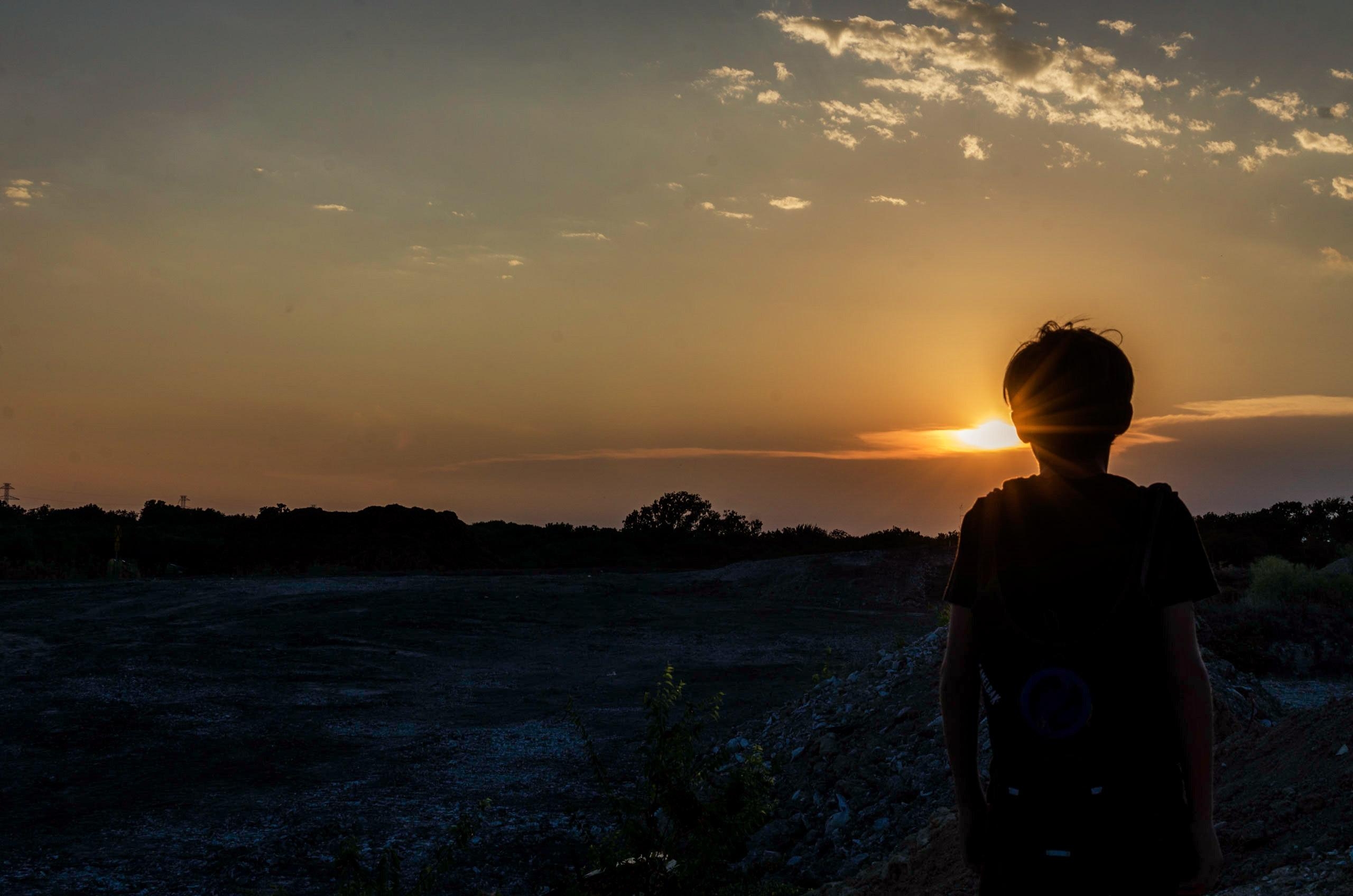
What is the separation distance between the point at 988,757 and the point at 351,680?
9.12 metres

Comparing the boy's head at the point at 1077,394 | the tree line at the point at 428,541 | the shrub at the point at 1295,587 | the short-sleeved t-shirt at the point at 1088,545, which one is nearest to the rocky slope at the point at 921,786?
the short-sleeved t-shirt at the point at 1088,545

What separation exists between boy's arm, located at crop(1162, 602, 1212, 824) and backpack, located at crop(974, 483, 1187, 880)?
26mm

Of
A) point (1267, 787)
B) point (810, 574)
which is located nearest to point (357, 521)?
point (810, 574)

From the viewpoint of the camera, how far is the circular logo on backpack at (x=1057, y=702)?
2.11 metres

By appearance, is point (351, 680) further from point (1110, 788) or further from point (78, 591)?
point (1110, 788)

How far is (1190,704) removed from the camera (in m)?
2.18

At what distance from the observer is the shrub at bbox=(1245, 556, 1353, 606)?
14617mm

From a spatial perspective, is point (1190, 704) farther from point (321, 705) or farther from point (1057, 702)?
Answer: point (321, 705)

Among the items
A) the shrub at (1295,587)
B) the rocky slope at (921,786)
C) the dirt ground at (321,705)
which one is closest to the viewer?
the rocky slope at (921,786)

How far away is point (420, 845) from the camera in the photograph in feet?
24.5

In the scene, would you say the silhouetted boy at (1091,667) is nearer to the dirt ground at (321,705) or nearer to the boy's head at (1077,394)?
the boy's head at (1077,394)

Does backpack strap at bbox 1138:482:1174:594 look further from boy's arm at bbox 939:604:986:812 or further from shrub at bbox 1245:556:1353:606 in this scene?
shrub at bbox 1245:556:1353:606

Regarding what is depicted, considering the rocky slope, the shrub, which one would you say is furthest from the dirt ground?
the shrub

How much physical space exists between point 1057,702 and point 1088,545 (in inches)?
13.2
